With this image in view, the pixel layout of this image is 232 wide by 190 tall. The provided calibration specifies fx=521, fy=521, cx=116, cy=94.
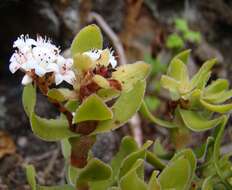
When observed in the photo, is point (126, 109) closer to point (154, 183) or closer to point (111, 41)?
point (154, 183)

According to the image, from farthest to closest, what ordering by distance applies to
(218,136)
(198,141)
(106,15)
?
(106,15)
(198,141)
(218,136)

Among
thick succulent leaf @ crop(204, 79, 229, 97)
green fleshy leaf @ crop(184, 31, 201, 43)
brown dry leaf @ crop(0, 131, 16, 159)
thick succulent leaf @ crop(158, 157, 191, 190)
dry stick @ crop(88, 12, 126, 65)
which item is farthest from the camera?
green fleshy leaf @ crop(184, 31, 201, 43)

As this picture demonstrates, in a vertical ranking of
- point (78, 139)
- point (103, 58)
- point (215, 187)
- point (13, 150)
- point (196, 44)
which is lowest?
point (215, 187)

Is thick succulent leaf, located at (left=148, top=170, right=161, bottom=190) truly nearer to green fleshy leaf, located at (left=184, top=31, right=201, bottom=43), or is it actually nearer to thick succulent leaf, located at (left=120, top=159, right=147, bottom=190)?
thick succulent leaf, located at (left=120, top=159, right=147, bottom=190)

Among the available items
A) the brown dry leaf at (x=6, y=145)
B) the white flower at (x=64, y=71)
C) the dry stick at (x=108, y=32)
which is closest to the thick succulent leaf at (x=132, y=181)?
the white flower at (x=64, y=71)

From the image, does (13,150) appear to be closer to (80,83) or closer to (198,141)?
(198,141)

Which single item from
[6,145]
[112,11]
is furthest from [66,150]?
[112,11]

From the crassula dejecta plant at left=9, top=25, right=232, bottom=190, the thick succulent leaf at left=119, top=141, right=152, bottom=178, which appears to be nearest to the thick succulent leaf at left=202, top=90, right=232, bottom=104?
the crassula dejecta plant at left=9, top=25, right=232, bottom=190

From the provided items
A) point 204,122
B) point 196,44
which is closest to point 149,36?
point 196,44
